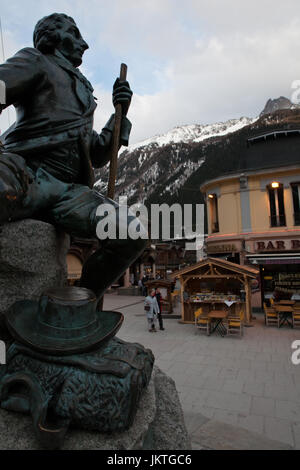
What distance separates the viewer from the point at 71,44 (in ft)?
8.09

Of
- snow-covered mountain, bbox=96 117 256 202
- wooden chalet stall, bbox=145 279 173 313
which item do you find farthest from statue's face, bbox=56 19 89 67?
snow-covered mountain, bbox=96 117 256 202

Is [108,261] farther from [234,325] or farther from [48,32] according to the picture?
[234,325]

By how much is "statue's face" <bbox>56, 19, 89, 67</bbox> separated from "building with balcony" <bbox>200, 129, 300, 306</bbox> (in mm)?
16070

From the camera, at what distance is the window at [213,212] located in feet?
67.5

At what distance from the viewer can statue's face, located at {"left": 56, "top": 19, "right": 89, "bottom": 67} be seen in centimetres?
241

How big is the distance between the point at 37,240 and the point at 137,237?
2.27ft

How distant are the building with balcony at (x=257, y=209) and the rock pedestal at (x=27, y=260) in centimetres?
1598

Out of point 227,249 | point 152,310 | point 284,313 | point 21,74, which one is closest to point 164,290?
point 152,310

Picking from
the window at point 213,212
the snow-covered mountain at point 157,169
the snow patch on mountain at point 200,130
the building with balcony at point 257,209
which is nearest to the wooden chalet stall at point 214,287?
the building with balcony at point 257,209

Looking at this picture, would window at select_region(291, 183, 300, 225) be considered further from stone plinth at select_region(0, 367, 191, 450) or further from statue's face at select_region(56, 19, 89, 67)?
stone plinth at select_region(0, 367, 191, 450)

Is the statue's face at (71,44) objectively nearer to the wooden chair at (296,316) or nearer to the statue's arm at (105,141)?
the statue's arm at (105,141)

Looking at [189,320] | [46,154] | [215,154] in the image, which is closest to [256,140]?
[189,320]

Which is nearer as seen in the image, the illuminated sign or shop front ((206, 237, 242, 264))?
the illuminated sign

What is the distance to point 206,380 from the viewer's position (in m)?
6.14
